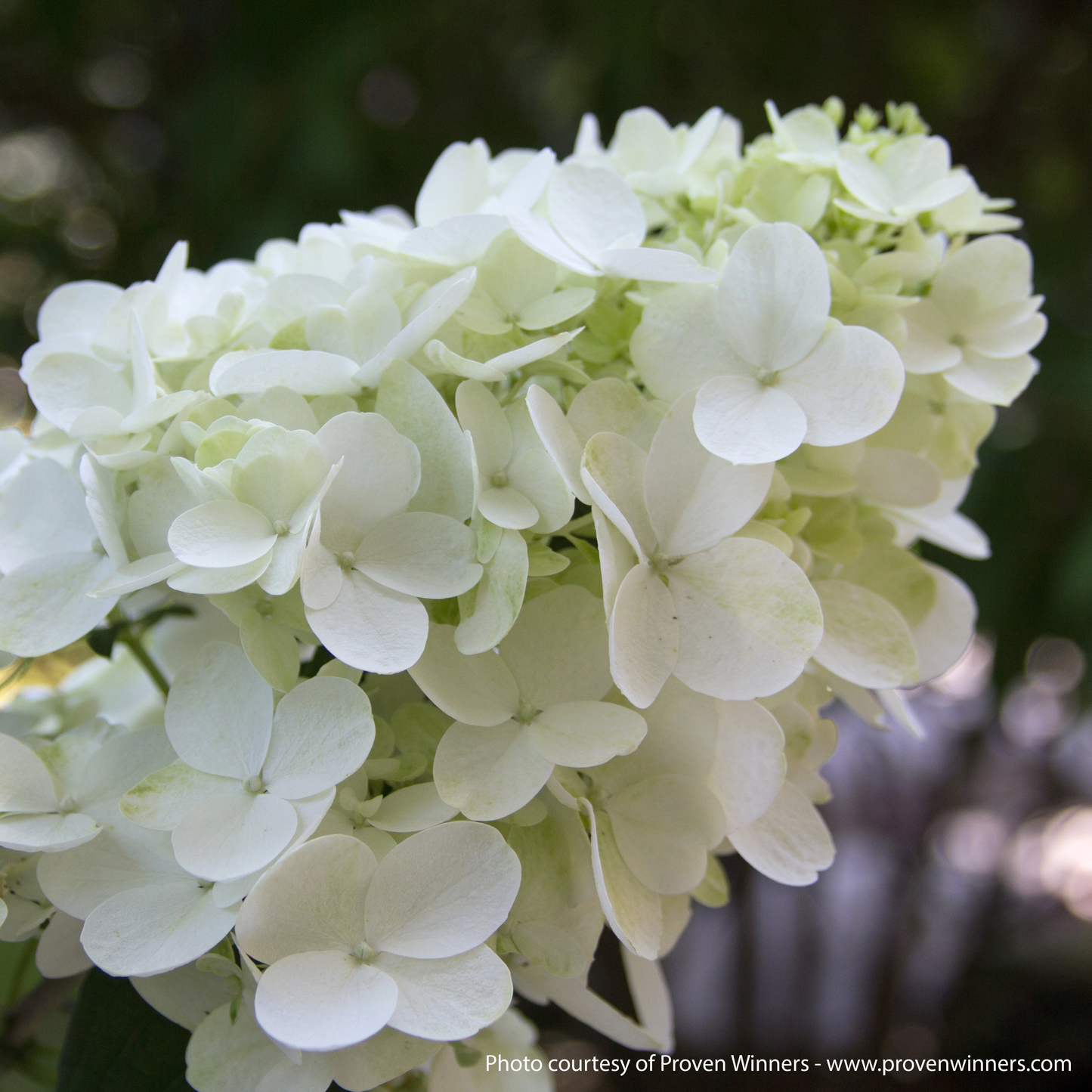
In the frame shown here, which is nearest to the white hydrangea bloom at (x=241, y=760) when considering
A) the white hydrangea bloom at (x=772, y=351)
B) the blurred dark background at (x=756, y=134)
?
the white hydrangea bloom at (x=772, y=351)

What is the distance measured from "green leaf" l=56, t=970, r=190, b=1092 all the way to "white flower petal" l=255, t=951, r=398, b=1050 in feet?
0.24

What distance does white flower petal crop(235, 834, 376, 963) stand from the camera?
0.59 feet

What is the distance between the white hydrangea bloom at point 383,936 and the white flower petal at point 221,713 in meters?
0.03

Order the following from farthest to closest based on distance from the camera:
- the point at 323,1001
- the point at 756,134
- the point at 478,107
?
1. the point at 478,107
2. the point at 756,134
3. the point at 323,1001

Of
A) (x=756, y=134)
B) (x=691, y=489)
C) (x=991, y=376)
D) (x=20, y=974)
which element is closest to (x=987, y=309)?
(x=991, y=376)

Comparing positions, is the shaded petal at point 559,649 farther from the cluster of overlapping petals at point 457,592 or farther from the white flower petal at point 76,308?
the white flower petal at point 76,308

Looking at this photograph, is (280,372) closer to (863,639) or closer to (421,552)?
(421,552)

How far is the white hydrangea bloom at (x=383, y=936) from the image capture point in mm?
177

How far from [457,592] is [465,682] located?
0.07ft

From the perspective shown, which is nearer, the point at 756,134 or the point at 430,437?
the point at 430,437

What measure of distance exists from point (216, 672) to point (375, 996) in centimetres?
8

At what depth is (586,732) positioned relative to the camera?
20cm

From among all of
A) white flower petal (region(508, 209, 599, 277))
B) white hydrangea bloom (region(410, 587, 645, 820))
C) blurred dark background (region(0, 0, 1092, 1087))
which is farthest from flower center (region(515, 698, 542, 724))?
blurred dark background (region(0, 0, 1092, 1087))

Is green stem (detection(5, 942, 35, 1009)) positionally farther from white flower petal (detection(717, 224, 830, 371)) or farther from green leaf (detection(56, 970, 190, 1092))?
white flower petal (detection(717, 224, 830, 371))
